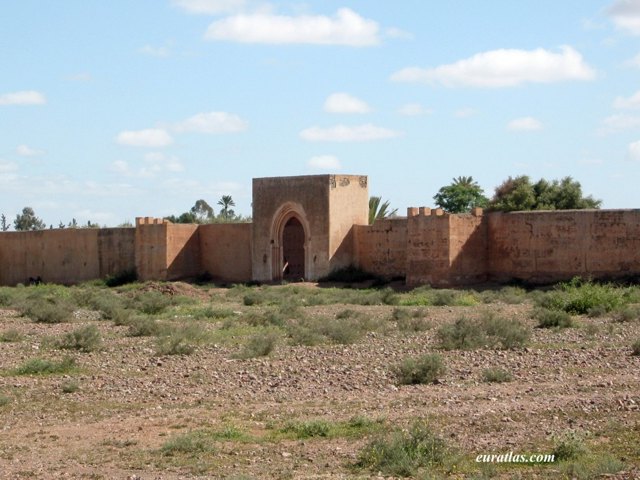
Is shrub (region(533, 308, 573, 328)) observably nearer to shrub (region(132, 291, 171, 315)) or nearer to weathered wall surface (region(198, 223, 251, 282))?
shrub (region(132, 291, 171, 315))

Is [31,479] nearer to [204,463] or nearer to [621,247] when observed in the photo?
[204,463]

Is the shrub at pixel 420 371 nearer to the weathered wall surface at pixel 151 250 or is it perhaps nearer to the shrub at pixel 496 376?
the shrub at pixel 496 376

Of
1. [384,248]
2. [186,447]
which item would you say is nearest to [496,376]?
[186,447]

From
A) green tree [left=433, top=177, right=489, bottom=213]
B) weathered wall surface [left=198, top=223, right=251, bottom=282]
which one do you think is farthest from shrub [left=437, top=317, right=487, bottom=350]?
green tree [left=433, top=177, right=489, bottom=213]

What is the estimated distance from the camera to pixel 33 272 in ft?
153

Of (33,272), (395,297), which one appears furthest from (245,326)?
(33,272)

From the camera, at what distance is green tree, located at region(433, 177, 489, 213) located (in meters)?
63.6

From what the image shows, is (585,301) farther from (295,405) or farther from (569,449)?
(569,449)

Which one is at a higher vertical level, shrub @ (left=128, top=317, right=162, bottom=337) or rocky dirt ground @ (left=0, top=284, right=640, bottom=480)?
shrub @ (left=128, top=317, right=162, bottom=337)

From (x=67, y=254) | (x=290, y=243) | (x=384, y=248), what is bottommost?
(x=67, y=254)

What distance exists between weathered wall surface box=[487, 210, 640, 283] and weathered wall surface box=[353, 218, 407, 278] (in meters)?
3.32

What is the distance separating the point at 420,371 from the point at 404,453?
490 centimetres

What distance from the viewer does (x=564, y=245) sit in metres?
33.8

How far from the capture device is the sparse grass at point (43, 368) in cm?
1742
